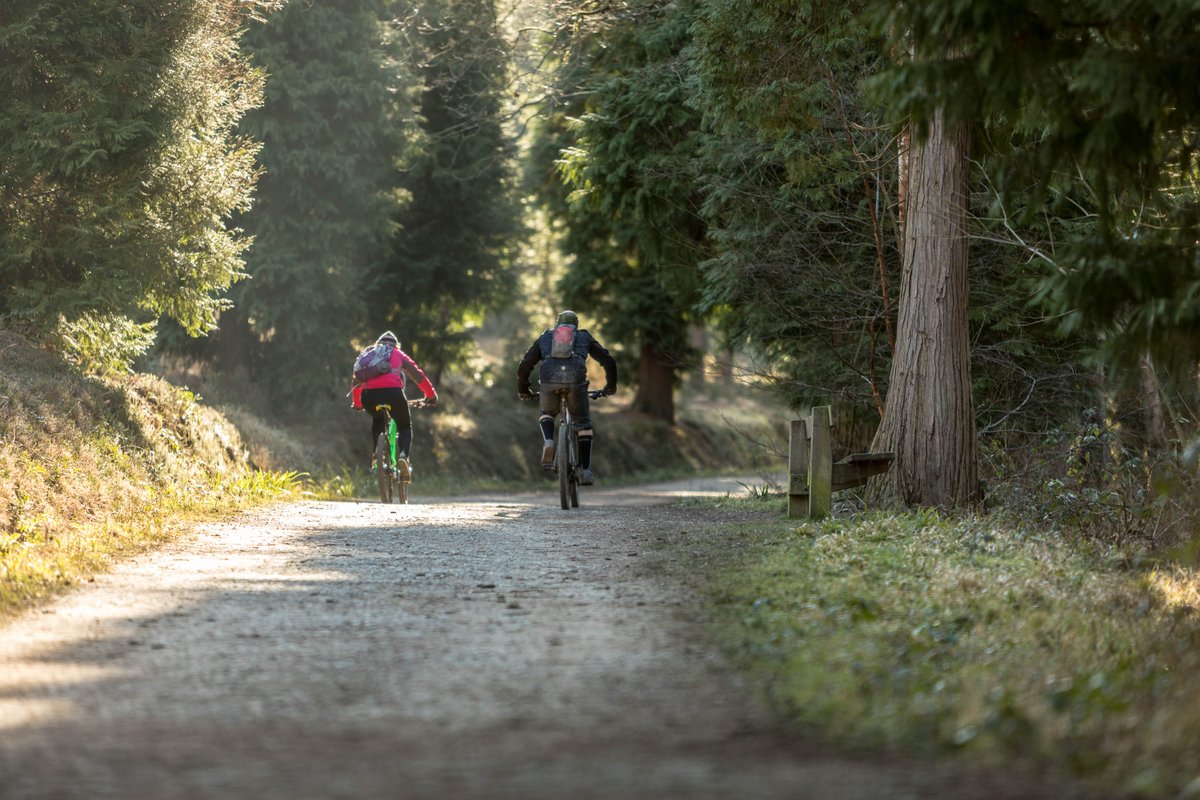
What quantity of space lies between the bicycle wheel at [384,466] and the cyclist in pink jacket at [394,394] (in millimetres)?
118

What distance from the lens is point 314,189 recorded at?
1086 inches

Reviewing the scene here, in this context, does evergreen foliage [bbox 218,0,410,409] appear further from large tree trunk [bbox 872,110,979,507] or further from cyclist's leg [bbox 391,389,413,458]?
large tree trunk [bbox 872,110,979,507]

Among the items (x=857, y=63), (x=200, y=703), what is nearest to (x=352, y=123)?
(x=857, y=63)

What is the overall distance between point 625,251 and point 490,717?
25.3 meters

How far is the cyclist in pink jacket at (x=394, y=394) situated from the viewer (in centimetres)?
1745

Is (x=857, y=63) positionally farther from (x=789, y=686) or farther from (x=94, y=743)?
(x=94, y=743)

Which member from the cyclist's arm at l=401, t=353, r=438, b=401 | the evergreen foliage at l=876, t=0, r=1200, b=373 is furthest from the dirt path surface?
the cyclist's arm at l=401, t=353, r=438, b=401

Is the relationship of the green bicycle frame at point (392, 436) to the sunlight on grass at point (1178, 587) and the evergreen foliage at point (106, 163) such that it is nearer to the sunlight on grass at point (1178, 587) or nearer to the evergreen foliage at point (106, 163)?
the evergreen foliage at point (106, 163)

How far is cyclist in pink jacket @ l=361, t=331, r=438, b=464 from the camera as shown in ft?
57.3

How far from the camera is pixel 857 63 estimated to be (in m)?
15.2

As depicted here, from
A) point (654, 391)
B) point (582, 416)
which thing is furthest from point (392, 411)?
point (654, 391)

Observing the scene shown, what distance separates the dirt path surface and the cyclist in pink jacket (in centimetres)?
747

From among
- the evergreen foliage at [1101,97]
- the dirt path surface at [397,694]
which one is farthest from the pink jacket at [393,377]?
the evergreen foliage at [1101,97]

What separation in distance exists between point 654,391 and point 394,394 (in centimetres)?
2243
